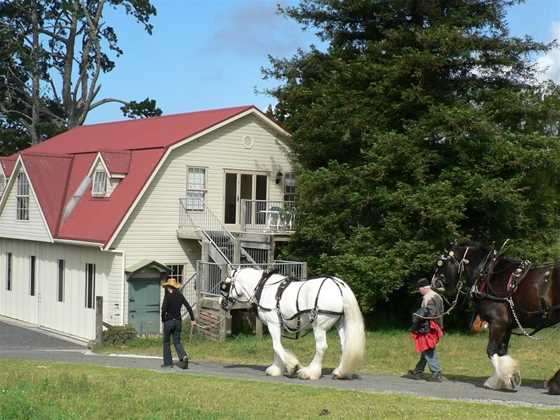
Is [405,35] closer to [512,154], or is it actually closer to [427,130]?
[427,130]

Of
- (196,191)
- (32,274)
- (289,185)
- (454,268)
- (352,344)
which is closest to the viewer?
(454,268)

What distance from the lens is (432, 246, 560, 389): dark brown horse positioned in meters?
14.8

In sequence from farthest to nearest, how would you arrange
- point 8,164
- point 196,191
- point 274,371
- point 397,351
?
point 8,164, point 196,191, point 397,351, point 274,371

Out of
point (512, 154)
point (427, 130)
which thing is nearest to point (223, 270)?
point (427, 130)

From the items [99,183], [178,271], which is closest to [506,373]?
[178,271]

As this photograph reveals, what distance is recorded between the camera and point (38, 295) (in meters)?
34.4

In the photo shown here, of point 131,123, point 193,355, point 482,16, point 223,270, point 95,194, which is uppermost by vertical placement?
point 482,16

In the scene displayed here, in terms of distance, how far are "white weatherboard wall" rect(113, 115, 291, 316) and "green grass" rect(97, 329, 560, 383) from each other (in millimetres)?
3804

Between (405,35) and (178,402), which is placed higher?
(405,35)

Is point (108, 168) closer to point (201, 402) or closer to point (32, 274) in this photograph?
point (32, 274)

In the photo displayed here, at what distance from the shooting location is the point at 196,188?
103 feet

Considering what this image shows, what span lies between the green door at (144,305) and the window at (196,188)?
303 cm

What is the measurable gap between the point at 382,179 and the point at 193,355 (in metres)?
8.46

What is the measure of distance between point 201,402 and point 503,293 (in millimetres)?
5499
